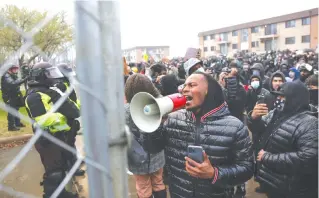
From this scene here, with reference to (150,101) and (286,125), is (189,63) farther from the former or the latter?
(150,101)

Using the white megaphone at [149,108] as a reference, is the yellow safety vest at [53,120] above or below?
below

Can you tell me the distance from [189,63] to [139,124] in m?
2.42

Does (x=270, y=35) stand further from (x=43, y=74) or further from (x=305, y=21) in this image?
(x=43, y=74)

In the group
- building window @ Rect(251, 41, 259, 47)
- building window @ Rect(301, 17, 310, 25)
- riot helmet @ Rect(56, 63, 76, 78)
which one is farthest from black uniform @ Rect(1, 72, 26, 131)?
building window @ Rect(251, 41, 259, 47)

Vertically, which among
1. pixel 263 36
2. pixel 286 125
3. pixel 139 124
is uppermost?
pixel 263 36

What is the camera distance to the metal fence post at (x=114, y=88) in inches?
25.8

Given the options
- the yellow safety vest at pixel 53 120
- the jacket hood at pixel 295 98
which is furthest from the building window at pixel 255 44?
the yellow safety vest at pixel 53 120

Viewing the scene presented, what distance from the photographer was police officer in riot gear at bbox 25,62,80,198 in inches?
113

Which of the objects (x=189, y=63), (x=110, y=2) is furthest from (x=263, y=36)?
(x=110, y=2)

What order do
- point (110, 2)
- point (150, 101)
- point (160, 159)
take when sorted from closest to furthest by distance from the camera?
point (110, 2)
point (150, 101)
point (160, 159)

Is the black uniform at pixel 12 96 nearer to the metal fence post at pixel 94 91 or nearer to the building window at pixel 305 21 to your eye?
the metal fence post at pixel 94 91

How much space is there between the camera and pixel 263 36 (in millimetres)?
43656

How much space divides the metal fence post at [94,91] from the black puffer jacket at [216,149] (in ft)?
4.27

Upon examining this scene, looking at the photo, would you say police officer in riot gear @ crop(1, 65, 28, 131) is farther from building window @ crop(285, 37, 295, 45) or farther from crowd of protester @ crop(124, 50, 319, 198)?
building window @ crop(285, 37, 295, 45)
